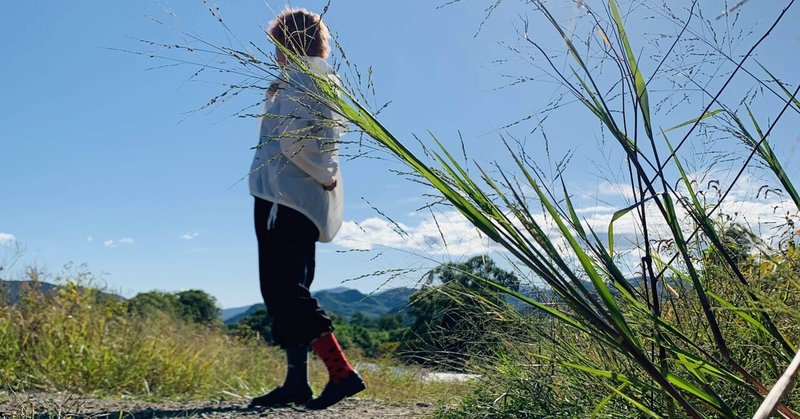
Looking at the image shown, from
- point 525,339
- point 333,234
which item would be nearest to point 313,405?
point 333,234

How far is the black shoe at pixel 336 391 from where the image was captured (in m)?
3.99

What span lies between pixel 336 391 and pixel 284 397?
0.30m

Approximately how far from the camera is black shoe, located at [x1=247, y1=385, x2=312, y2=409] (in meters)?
4.07

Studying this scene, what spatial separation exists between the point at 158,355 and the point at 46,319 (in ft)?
3.48

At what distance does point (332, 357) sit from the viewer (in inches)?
162

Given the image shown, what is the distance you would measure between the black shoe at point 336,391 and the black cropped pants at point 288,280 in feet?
0.92

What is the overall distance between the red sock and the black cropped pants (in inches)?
1.7

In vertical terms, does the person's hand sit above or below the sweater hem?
above

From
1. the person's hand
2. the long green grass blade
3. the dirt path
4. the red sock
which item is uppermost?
the person's hand

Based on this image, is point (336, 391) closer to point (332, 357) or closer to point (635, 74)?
point (332, 357)

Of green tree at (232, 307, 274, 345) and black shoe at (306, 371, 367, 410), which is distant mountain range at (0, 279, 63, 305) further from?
green tree at (232, 307, 274, 345)

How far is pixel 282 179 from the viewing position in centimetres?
402

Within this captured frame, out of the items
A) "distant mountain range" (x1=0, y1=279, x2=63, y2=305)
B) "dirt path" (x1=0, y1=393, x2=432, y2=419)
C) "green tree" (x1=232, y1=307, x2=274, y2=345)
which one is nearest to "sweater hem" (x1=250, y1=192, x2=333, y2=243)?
"dirt path" (x1=0, y1=393, x2=432, y2=419)

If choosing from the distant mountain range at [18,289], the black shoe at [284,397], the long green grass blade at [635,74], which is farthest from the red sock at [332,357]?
the distant mountain range at [18,289]
